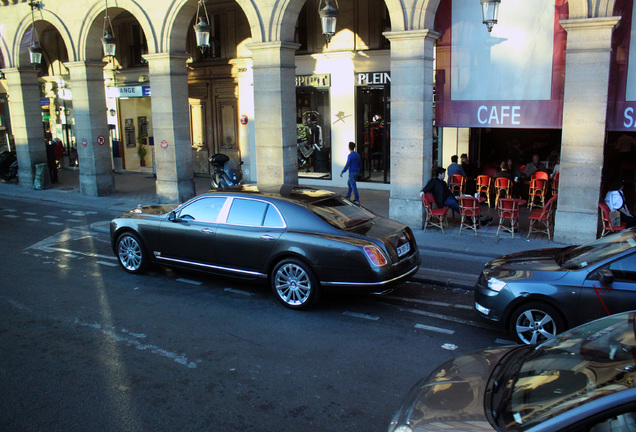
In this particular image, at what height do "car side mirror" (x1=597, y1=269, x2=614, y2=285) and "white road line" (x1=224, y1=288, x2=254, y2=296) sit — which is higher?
"car side mirror" (x1=597, y1=269, x2=614, y2=285)

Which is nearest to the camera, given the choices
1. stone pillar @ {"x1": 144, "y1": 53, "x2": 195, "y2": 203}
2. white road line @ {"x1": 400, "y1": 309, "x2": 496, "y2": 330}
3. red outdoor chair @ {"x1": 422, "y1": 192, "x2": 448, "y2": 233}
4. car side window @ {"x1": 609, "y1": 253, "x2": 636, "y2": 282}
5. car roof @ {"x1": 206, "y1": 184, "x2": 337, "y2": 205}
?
car side window @ {"x1": 609, "y1": 253, "x2": 636, "y2": 282}

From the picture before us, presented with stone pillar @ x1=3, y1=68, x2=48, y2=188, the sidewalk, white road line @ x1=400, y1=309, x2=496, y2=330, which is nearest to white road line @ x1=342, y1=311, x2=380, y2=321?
white road line @ x1=400, y1=309, x2=496, y2=330

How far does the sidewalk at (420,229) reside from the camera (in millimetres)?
10113

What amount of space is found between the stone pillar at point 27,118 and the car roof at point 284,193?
14946mm

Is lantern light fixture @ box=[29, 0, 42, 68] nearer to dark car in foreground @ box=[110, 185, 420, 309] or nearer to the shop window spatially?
the shop window

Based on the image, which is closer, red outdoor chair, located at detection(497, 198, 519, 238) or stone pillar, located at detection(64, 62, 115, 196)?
red outdoor chair, located at detection(497, 198, 519, 238)

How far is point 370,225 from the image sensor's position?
8328 millimetres

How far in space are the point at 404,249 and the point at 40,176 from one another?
17025 millimetres

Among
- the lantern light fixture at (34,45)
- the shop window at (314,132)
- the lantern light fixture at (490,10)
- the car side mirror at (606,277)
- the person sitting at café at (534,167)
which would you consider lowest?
the car side mirror at (606,277)

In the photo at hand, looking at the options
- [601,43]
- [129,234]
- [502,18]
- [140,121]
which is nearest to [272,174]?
[129,234]

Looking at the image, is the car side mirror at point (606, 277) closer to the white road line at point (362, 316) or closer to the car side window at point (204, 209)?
the white road line at point (362, 316)

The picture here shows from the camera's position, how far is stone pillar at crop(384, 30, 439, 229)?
12.2m

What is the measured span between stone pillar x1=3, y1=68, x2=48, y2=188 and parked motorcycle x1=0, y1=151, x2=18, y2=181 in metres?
1.65

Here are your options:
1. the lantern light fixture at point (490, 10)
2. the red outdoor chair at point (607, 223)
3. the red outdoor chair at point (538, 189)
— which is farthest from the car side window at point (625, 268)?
the red outdoor chair at point (538, 189)
